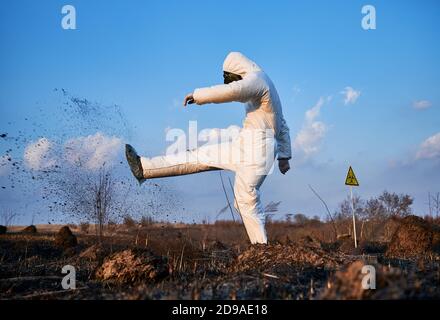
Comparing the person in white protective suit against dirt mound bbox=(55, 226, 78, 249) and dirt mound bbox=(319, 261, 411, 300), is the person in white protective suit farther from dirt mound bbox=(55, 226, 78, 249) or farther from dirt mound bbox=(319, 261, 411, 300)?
dirt mound bbox=(55, 226, 78, 249)

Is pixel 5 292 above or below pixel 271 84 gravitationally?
below

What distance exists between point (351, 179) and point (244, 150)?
720cm

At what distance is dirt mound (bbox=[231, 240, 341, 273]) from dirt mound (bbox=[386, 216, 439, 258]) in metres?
3.24

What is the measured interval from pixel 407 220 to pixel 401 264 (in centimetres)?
303

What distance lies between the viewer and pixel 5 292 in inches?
155

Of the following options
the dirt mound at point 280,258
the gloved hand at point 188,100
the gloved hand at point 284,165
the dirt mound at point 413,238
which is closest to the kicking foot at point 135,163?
the gloved hand at point 188,100

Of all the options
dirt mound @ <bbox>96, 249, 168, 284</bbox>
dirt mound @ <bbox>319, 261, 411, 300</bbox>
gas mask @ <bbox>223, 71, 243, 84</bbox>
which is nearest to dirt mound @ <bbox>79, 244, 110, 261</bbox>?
dirt mound @ <bbox>96, 249, 168, 284</bbox>

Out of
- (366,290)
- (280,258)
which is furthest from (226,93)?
(366,290)

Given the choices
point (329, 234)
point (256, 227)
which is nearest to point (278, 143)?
point (256, 227)

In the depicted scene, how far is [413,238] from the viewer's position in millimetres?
7543

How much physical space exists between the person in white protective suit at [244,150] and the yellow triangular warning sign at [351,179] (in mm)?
6478

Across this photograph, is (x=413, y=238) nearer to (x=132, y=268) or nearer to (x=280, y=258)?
(x=280, y=258)
